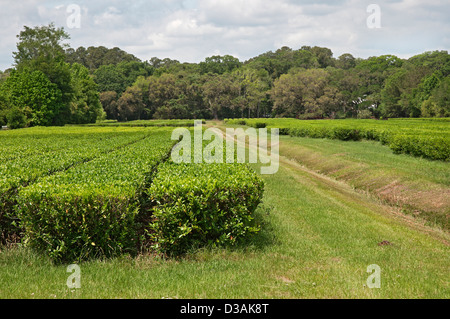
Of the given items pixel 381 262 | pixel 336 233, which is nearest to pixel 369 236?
pixel 336 233

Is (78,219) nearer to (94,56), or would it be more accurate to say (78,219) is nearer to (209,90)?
(209,90)

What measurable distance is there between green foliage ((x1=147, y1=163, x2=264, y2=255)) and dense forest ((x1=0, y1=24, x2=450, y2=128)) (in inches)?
2137

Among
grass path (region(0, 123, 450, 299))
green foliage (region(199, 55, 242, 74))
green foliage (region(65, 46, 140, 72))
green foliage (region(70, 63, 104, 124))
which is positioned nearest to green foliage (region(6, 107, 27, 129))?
green foliage (region(70, 63, 104, 124))

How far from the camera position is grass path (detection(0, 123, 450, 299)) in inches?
193

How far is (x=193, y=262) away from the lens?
20.0 ft

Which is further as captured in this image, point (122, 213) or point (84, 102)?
point (84, 102)

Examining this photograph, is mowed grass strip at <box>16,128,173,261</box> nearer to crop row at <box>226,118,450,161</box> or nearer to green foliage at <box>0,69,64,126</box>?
crop row at <box>226,118,450,161</box>

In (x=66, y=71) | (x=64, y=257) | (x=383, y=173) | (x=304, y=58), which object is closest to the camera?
(x=64, y=257)

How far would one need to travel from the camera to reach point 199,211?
627 cm

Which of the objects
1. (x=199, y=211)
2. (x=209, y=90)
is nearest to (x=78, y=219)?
(x=199, y=211)

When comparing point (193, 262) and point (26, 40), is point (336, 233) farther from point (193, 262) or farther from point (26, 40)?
point (26, 40)

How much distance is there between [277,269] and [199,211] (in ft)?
5.10

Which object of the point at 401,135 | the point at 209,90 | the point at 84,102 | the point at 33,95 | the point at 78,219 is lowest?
the point at 78,219
